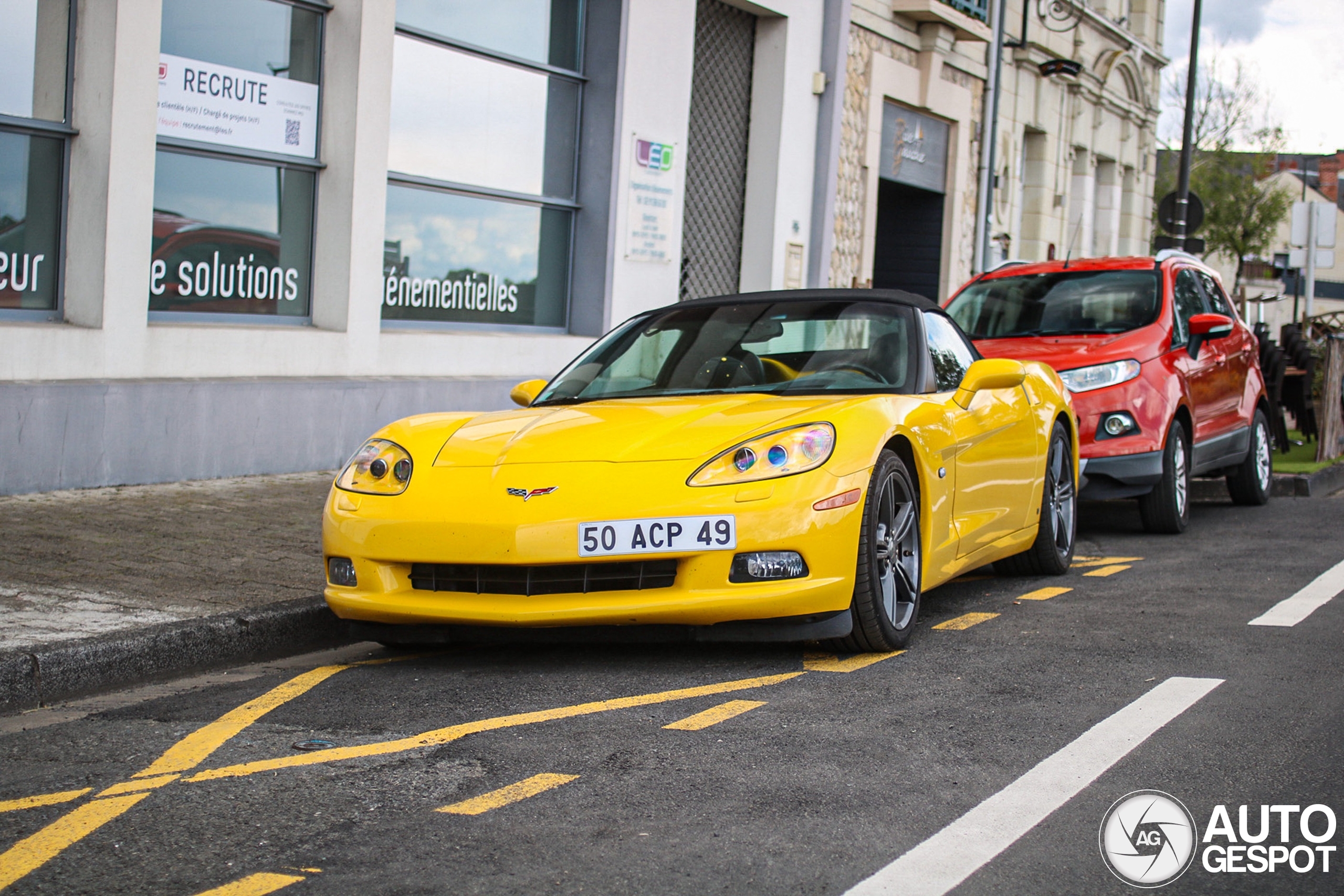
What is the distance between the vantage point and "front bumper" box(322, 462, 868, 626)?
5.03 metres

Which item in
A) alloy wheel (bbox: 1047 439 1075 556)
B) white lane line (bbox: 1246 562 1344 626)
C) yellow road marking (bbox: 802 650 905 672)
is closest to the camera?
yellow road marking (bbox: 802 650 905 672)

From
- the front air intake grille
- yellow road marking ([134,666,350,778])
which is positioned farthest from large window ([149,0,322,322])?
Result: the front air intake grille

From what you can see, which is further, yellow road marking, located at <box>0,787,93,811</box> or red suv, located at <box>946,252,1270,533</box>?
red suv, located at <box>946,252,1270,533</box>

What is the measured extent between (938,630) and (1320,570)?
2750 mm

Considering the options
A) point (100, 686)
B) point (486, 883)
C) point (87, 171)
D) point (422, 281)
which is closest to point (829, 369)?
point (100, 686)

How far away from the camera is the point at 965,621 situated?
6.27m

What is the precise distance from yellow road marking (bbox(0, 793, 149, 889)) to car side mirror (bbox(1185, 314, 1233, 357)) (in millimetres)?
7488

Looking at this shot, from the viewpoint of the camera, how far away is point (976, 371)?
638 cm

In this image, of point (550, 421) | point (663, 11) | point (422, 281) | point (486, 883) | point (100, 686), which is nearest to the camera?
point (486, 883)

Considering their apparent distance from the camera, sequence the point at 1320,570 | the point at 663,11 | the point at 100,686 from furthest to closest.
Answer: the point at 663,11 → the point at 1320,570 → the point at 100,686

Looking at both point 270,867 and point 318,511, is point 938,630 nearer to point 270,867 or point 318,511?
point 270,867

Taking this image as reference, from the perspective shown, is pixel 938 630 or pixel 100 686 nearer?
pixel 100 686

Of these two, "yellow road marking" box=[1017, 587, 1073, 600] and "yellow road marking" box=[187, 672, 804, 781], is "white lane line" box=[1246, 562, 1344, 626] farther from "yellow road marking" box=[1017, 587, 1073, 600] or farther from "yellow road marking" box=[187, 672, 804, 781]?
"yellow road marking" box=[187, 672, 804, 781]

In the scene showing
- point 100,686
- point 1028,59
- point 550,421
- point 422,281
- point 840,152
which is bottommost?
point 100,686
